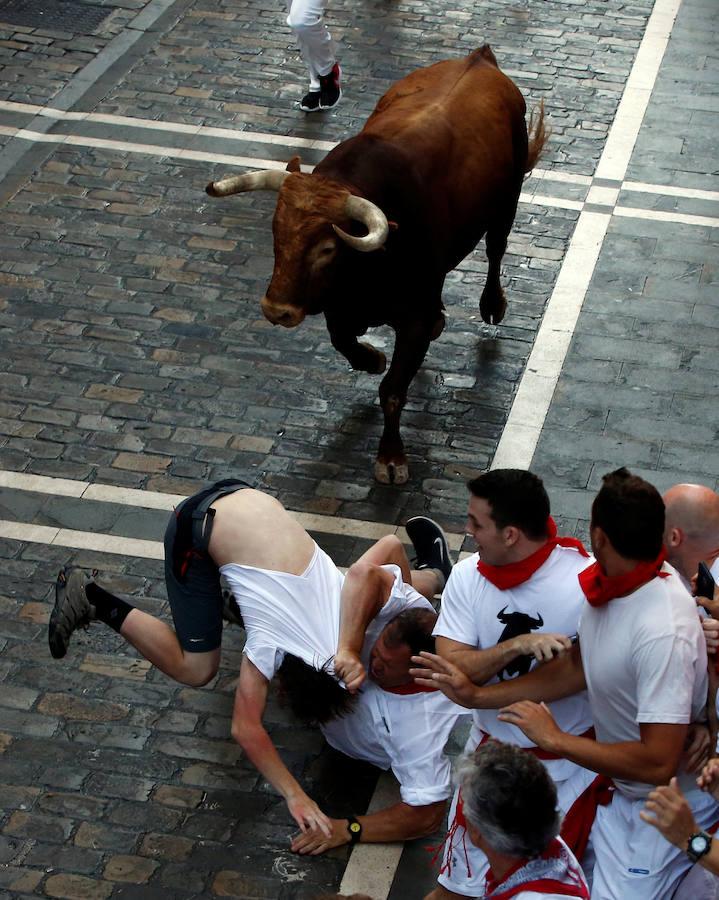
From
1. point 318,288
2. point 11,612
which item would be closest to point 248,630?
point 11,612

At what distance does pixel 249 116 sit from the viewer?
42.0 ft

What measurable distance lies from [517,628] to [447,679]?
1.28 ft

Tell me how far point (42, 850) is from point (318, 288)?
3.50 meters

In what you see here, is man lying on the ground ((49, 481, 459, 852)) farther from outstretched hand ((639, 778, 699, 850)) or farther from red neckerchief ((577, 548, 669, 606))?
outstretched hand ((639, 778, 699, 850))

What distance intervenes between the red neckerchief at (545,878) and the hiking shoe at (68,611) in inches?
114

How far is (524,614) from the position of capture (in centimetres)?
541

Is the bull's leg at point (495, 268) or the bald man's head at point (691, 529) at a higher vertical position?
the bald man's head at point (691, 529)

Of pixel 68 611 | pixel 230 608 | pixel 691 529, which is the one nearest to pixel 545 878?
pixel 691 529

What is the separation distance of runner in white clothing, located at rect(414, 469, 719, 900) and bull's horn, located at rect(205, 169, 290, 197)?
3.76 metres

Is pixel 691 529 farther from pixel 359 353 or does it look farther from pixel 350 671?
pixel 359 353

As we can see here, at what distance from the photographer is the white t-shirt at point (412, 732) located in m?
6.06

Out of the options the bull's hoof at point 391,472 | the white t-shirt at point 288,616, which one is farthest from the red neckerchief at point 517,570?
the bull's hoof at point 391,472

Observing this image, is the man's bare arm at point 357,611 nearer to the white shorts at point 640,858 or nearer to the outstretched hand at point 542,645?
the outstretched hand at point 542,645

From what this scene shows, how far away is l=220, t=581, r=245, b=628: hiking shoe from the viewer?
6590 millimetres
